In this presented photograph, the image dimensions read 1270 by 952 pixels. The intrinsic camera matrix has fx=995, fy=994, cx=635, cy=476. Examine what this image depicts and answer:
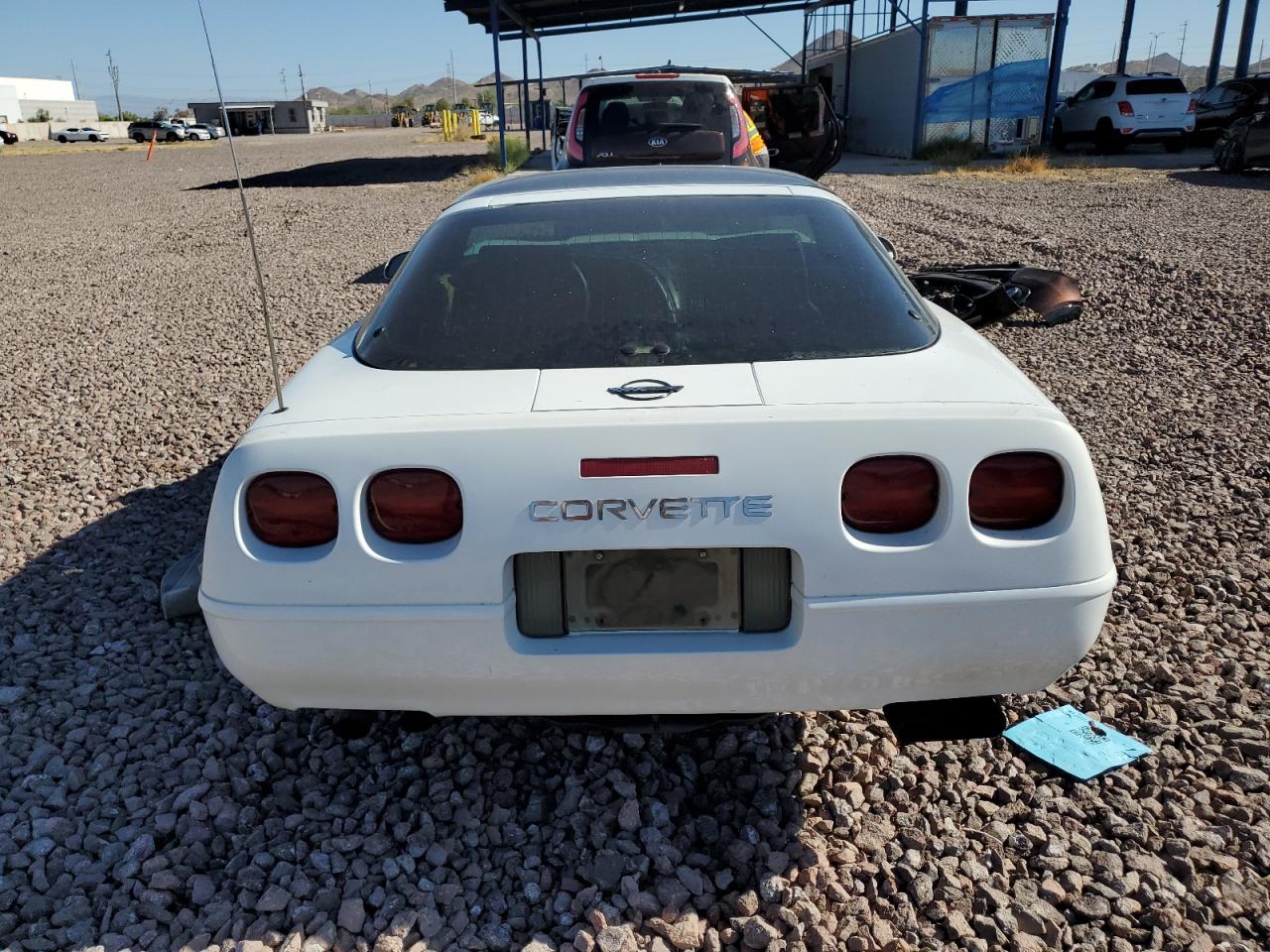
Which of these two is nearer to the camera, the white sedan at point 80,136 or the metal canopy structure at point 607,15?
the metal canopy structure at point 607,15

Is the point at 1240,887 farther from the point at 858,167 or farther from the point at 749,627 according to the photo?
the point at 858,167

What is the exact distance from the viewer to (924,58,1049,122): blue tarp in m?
23.2

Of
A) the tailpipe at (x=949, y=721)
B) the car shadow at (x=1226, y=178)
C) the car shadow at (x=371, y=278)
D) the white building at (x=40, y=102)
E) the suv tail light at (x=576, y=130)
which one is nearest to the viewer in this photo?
the tailpipe at (x=949, y=721)

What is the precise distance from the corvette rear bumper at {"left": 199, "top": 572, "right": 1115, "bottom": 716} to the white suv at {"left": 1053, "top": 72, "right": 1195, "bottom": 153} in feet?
80.1

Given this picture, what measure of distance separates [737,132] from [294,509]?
7915 mm

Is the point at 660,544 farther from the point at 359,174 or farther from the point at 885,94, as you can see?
the point at 885,94

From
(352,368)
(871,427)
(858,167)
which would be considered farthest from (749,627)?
(858,167)

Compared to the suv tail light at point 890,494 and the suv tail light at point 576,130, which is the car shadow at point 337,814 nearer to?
the suv tail light at point 890,494

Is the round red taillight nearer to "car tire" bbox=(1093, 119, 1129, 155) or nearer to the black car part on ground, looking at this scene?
the black car part on ground

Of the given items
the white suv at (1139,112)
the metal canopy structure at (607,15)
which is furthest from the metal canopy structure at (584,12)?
the white suv at (1139,112)

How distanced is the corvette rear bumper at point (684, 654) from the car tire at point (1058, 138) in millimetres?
26156

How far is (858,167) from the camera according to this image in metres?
22.6

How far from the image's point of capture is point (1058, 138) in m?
25.6

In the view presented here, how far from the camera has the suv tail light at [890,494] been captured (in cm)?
196
